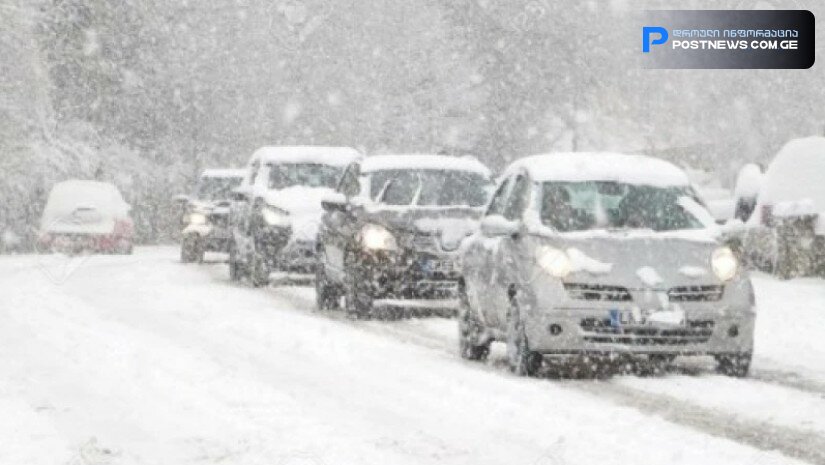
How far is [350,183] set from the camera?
1812 cm

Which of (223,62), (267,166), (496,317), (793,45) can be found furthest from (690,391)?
(223,62)

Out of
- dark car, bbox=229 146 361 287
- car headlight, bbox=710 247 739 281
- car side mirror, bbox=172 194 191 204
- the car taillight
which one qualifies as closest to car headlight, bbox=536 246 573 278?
car headlight, bbox=710 247 739 281

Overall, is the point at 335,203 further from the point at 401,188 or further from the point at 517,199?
the point at 517,199

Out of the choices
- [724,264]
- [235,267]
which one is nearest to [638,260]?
[724,264]

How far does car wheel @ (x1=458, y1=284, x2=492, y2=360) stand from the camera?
40.7ft

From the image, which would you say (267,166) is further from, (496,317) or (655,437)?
(655,437)

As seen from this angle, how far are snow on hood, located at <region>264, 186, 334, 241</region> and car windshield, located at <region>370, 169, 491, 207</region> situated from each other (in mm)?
3173

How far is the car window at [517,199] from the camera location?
12.0m

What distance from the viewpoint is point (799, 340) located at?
1373 cm

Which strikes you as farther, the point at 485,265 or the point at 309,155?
the point at 309,155

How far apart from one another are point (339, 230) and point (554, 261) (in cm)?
634

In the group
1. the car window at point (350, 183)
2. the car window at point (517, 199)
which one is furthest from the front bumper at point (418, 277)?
the car window at point (517, 199)

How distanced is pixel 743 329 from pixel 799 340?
10.2 ft

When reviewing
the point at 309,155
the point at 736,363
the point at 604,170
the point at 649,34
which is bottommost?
the point at 736,363
